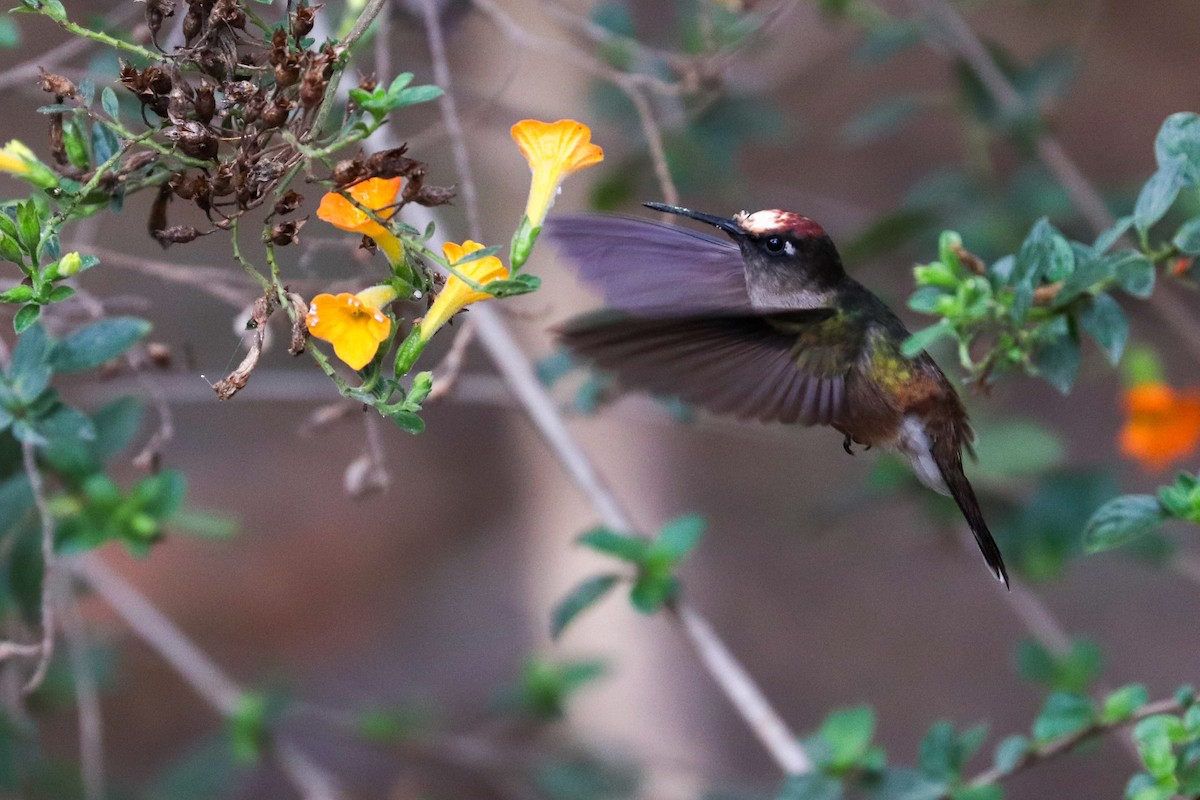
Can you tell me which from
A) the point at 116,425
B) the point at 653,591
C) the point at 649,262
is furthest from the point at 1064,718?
the point at 116,425

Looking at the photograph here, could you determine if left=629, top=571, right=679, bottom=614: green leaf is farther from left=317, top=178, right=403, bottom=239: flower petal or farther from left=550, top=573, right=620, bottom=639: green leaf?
left=317, top=178, right=403, bottom=239: flower petal

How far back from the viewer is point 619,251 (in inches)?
62.8

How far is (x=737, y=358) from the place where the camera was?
61.5 inches

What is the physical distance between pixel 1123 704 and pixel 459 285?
1.10 meters

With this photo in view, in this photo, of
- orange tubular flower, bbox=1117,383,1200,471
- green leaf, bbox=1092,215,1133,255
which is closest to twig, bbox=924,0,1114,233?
orange tubular flower, bbox=1117,383,1200,471

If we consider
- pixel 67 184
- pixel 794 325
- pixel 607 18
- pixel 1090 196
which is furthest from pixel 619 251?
pixel 1090 196

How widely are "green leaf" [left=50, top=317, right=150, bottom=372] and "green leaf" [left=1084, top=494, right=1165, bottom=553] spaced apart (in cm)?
121

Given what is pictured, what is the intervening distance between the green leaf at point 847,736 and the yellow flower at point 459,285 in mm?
1161

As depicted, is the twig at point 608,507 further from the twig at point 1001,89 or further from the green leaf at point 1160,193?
the twig at point 1001,89

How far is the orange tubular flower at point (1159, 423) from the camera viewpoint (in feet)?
8.57

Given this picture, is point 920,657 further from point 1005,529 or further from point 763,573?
point 1005,529

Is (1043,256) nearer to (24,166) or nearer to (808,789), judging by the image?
(808,789)

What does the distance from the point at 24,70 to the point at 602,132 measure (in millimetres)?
2041

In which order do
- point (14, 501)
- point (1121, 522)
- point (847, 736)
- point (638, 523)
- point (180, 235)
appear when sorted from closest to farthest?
1. point (180, 235)
2. point (1121, 522)
3. point (14, 501)
4. point (847, 736)
5. point (638, 523)
